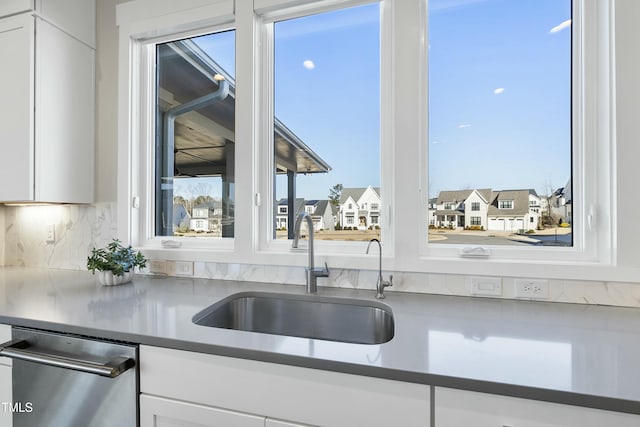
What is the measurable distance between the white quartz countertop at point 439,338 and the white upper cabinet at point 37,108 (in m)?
0.58

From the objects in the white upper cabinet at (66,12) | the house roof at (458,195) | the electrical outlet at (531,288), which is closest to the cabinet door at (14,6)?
the white upper cabinet at (66,12)

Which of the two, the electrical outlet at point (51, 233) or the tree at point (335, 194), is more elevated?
the tree at point (335, 194)

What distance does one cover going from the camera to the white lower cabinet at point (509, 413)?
0.68 meters

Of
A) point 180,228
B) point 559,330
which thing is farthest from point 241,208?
point 559,330

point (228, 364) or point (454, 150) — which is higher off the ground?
point (454, 150)

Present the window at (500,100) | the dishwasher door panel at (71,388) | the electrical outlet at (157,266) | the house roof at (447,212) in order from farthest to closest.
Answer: the electrical outlet at (157,266)
the house roof at (447,212)
the window at (500,100)
the dishwasher door panel at (71,388)

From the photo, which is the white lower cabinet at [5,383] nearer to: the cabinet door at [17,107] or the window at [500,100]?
the cabinet door at [17,107]

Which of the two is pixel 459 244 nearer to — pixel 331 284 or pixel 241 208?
pixel 331 284

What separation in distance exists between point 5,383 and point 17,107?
135cm

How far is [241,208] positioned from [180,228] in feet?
1.63

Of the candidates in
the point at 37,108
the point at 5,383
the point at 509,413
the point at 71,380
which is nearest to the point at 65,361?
the point at 71,380

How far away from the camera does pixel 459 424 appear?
751mm

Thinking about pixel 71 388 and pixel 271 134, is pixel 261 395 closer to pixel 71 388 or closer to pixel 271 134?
pixel 71 388

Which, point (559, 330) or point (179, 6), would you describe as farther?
point (179, 6)
